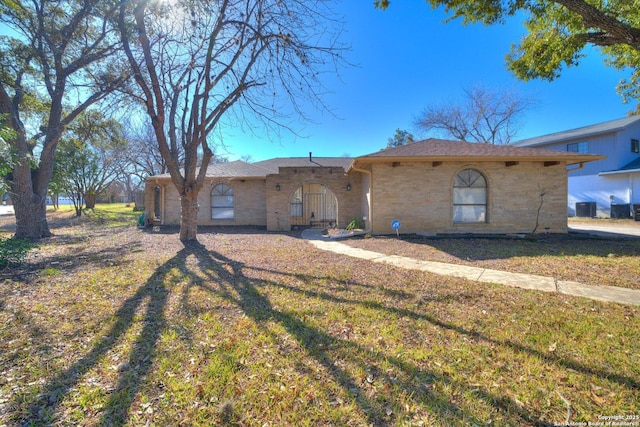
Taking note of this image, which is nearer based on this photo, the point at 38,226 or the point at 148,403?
the point at 148,403

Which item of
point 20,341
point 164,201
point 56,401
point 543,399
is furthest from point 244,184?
point 543,399

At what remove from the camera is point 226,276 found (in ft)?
18.0

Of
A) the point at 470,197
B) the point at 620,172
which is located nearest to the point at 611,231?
the point at 470,197

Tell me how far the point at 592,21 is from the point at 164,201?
684 inches

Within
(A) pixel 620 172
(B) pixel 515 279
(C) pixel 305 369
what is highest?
(A) pixel 620 172

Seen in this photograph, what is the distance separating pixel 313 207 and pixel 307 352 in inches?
561

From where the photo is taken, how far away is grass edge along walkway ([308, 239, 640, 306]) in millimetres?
4230

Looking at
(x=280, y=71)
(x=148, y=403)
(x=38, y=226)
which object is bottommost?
(x=148, y=403)

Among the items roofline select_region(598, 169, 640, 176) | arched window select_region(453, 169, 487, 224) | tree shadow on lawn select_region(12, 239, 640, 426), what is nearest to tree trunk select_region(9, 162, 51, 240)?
tree shadow on lawn select_region(12, 239, 640, 426)

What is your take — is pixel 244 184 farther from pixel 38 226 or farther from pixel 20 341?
pixel 20 341

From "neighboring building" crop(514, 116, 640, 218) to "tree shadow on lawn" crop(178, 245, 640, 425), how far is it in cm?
2060

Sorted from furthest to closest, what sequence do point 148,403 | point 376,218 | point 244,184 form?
point 244,184
point 376,218
point 148,403

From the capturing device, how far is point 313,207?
1691cm

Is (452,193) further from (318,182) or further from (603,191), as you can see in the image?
(603,191)
